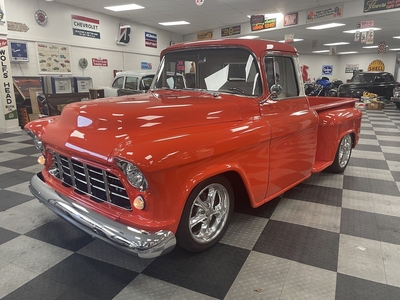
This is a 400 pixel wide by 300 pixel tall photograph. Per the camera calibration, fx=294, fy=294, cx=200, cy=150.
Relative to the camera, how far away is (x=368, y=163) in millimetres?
4758

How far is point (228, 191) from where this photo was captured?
2.37 m

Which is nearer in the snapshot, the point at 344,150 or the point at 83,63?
the point at 344,150

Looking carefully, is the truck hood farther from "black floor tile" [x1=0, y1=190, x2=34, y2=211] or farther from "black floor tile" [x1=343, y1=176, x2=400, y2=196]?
"black floor tile" [x1=343, y1=176, x2=400, y2=196]

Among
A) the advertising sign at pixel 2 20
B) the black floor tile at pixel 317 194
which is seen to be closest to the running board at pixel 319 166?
the black floor tile at pixel 317 194

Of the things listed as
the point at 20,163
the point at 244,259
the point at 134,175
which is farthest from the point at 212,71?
the point at 20,163

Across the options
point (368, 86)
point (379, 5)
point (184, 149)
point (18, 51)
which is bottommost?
point (184, 149)

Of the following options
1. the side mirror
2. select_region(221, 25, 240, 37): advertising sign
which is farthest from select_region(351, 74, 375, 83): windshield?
the side mirror

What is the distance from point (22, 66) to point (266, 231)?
344 inches

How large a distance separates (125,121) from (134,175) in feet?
1.45

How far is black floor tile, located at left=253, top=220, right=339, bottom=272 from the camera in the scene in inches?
87.9

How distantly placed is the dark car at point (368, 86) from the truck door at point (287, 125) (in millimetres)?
11778

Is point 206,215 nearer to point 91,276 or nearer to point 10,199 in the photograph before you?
point 91,276

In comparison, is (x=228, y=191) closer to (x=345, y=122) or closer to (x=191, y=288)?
(x=191, y=288)

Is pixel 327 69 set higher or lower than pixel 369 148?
higher
